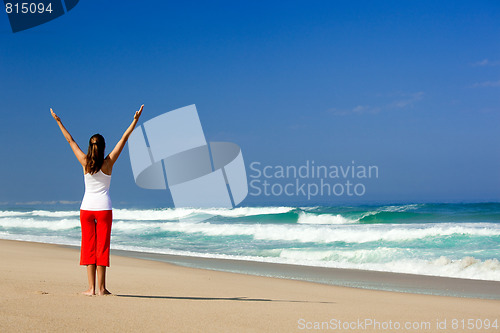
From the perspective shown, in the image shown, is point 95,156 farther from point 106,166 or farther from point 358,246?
point 358,246

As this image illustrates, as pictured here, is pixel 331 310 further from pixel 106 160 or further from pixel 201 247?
pixel 201 247

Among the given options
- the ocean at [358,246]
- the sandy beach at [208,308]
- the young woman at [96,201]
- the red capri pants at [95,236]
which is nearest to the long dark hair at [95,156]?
the young woman at [96,201]

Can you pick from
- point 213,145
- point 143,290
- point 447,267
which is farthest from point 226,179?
point 143,290

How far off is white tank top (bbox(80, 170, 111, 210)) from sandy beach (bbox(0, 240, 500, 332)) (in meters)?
0.81

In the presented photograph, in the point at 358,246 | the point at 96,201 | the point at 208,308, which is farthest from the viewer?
the point at 358,246

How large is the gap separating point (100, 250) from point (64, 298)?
51 cm

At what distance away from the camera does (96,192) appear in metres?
4.45

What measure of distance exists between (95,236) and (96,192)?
409mm

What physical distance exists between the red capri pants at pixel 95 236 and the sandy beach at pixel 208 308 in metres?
0.35

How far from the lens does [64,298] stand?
166 inches

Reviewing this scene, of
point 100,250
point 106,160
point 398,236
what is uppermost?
point 106,160

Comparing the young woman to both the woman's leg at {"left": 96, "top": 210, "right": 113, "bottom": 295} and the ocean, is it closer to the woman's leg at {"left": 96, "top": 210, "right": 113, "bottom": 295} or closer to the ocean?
the woman's leg at {"left": 96, "top": 210, "right": 113, "bottom": 295}

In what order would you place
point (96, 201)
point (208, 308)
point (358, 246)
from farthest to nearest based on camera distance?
point (358, 246)
point (96, 201)
point (208, 308)

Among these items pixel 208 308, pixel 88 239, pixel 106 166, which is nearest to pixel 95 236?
pixel 88 239
